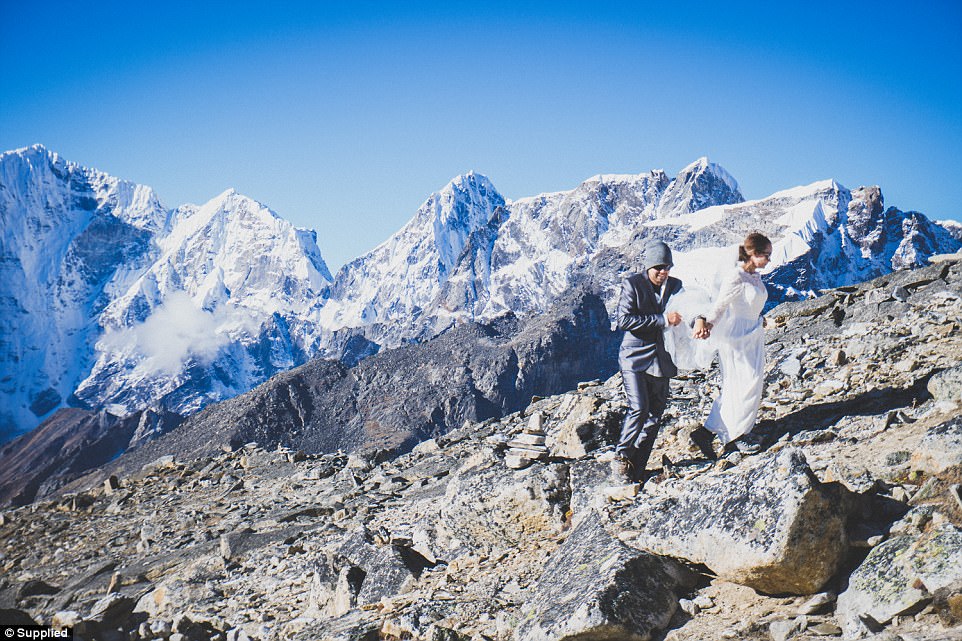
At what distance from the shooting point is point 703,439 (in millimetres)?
7723

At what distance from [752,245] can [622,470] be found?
2.95 meters

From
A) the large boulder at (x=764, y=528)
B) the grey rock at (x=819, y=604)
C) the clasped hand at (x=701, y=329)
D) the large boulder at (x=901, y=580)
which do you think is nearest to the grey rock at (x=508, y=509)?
the large boulder at (x=764, y=528)

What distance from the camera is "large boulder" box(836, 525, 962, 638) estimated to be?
135 inches

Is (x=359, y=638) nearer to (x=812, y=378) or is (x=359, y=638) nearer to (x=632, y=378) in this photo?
(x=632, y=378)

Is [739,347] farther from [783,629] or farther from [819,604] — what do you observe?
[783,629]

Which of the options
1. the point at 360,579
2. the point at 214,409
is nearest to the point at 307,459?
the point at 360,579

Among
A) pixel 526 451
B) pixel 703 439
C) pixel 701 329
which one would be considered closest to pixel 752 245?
pixel 701 329

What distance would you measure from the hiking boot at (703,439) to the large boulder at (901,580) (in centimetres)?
359

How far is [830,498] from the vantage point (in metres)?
4.22

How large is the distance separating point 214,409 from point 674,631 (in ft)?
515

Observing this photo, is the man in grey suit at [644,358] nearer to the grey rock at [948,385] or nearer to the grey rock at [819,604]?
the grey rock at [819,604]
